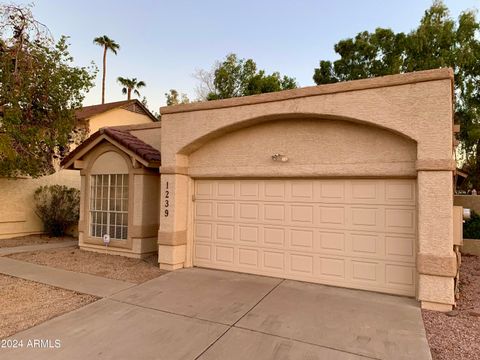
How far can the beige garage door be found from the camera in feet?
22.1

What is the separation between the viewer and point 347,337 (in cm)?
482

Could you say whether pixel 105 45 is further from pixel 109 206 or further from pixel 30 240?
pixel 109 206

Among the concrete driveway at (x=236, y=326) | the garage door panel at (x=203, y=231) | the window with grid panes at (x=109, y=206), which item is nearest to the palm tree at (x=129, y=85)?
the window with grid panes at (x=109, y=206)

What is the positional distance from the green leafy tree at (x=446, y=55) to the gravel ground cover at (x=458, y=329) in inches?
565

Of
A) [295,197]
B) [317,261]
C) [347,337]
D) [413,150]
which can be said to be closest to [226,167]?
[295,197]

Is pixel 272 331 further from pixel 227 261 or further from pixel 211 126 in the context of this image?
pixel 211 126

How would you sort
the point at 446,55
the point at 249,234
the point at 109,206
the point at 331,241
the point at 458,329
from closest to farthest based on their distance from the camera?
the point at 458,329, the point at 331,241, the point at 249,234, the point at 109,206, the point at 446,55

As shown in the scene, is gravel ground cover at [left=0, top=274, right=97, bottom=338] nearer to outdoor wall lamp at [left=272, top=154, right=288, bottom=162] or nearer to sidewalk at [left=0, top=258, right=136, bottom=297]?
sidewalk at [left=0, top=258, right=136, bottom=297]

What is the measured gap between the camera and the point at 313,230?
7520mm

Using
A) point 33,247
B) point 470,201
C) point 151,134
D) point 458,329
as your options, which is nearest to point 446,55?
point 470,201

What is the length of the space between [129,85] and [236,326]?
40.1 metres

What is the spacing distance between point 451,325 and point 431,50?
18337 mm

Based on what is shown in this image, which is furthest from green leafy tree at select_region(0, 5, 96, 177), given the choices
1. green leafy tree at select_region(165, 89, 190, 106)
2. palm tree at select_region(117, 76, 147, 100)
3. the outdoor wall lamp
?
palm tree at select_region(117, 76, 147, 100)

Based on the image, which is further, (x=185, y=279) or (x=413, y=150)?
(x=185, y=279)
